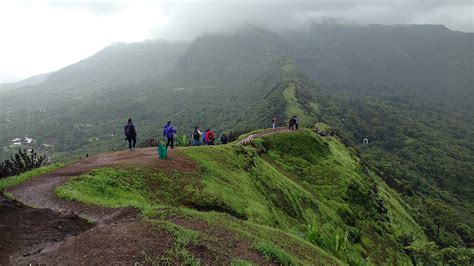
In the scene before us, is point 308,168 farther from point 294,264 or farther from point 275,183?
point 294,264

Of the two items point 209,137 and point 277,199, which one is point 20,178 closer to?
point 209,137

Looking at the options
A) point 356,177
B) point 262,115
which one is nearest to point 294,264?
point 356,177

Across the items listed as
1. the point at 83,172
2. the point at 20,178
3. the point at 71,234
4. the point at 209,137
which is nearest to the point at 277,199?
the point at 209,137

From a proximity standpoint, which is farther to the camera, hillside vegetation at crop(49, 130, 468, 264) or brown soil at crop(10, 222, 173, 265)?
hillside vegetation at crop(49, 130, 468, 264)

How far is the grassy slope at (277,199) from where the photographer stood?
15.7 metres

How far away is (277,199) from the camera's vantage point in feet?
94.4

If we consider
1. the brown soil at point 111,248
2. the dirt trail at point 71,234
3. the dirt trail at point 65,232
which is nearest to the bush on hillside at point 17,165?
the dirt trail at point 65,232

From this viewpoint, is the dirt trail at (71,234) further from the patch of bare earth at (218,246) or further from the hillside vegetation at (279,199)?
the hillside vegetation at (279,199)

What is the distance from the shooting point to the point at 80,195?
1623cm

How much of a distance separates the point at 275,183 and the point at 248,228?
15.9m

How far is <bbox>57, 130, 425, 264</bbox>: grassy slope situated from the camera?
15.7 meters

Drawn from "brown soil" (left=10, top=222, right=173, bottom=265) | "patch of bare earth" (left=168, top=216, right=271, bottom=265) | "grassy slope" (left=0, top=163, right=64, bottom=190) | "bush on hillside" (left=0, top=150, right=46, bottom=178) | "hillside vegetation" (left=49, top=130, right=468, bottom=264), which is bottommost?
"hillside vegetation" (left=49, top=130, right=468, bottom=264)

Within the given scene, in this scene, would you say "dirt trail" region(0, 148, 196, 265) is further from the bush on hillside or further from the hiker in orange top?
the hiker in orange top

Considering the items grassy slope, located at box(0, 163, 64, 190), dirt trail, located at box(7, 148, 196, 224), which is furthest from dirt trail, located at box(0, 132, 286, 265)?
grassy slope, located at box(0, 163, 64, 190)
